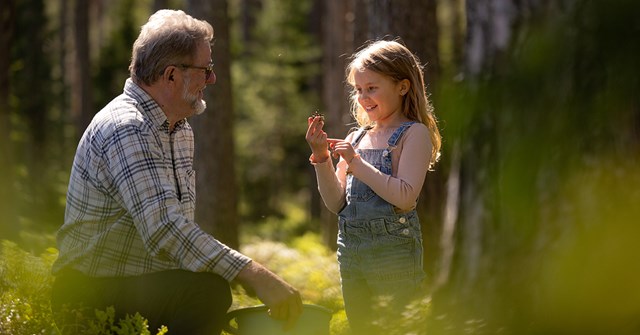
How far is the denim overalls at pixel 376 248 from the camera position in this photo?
4.73 metres

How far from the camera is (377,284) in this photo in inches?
187

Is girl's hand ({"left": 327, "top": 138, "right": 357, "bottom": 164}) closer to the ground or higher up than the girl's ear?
closer to the ground

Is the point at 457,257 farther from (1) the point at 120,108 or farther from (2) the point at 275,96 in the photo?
(2) the point at 275,96

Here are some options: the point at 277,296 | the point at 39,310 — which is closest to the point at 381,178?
the point at 277,296

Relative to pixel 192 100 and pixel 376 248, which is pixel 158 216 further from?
pixel 376 248

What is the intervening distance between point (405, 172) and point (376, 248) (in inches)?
16.8

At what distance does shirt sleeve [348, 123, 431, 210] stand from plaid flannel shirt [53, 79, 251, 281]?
0.77 m

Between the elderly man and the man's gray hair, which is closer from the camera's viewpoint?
the elderly man

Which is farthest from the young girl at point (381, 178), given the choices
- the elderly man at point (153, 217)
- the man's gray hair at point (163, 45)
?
the man's gray hair at point (163, 45)

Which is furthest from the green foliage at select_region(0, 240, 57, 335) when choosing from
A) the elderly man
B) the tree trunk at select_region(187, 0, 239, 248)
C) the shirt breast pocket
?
the tree trunk at select_region(187, 0, 239, 248)

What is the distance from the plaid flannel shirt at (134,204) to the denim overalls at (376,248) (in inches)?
28.9

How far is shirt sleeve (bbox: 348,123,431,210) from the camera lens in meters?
4.61

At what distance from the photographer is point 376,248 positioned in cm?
473

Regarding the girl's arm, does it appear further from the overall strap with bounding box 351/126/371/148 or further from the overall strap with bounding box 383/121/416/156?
the overall strap with bounding box 351/126/371/148
